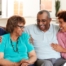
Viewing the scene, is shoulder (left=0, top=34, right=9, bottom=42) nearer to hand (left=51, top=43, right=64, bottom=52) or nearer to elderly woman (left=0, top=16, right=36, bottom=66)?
elderly woman (left=0, top=16, right=36, bottom=66)

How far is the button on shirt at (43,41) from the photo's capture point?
226cm

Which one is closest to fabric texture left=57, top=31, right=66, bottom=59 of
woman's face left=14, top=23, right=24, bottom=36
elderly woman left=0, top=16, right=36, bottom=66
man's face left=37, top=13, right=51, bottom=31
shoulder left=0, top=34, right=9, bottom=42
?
man's face left=37, top=13, right=51, bottom=31

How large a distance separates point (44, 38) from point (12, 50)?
482 mm

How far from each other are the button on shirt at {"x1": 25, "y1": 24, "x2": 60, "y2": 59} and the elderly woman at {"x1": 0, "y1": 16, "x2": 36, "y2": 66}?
0.61 feet

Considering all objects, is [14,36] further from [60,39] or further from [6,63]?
[60,39]

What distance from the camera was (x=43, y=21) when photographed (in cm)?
231

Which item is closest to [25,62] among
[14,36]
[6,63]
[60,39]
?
[6,63]

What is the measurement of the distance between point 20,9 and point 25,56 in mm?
2746

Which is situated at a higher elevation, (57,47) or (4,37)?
(4,37)

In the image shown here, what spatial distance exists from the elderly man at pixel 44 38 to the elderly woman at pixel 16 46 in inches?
7.4

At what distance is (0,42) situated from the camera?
6.76 ft

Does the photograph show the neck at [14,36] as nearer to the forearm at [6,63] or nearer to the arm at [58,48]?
the forearm at [6,63]

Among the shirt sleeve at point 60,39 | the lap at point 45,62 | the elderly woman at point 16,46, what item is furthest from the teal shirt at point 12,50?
the shirt sleeve at point 60,39

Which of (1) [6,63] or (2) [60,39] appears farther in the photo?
(2) [60,39]
